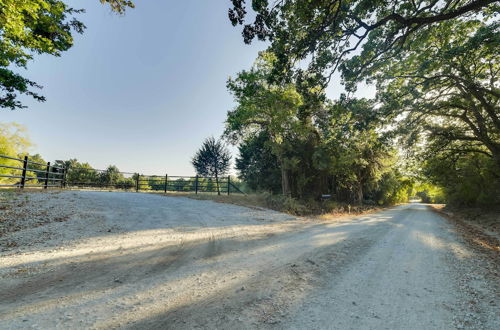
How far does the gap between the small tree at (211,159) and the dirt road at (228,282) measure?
31147 millimetres

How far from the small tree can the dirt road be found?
31147 mm

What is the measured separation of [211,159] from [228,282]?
36.5 m

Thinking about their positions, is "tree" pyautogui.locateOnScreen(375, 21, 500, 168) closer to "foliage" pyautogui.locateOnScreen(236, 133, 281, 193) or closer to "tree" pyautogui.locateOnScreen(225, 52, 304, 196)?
"tree" pyautogui.locateOnScreen(225, 52, 304, 196)

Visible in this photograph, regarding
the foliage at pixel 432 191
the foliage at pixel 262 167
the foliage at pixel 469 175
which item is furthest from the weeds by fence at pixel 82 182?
the foliage at pixel 432 191

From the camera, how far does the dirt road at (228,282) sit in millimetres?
2428

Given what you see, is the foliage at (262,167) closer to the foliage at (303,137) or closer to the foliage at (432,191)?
the foliage at (303,137)

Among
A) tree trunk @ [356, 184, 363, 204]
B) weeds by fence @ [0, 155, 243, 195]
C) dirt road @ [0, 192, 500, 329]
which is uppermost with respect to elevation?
weeds by fence @ [0, 155, 243, 195]

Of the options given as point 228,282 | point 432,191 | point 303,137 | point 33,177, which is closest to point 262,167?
point 303,137

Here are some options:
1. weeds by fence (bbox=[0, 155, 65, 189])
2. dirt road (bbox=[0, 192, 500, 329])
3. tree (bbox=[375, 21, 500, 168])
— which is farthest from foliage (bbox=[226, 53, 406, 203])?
weeds by fence (bbox=[0, 155, 65, 189])

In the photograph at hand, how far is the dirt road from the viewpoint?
7.97 feet

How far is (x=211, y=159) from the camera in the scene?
3922 cm

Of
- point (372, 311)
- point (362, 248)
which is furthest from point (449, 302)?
point (362, 248)

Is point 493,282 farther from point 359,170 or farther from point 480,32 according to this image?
point 359,170

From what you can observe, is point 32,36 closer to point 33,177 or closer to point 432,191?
point 33,177
